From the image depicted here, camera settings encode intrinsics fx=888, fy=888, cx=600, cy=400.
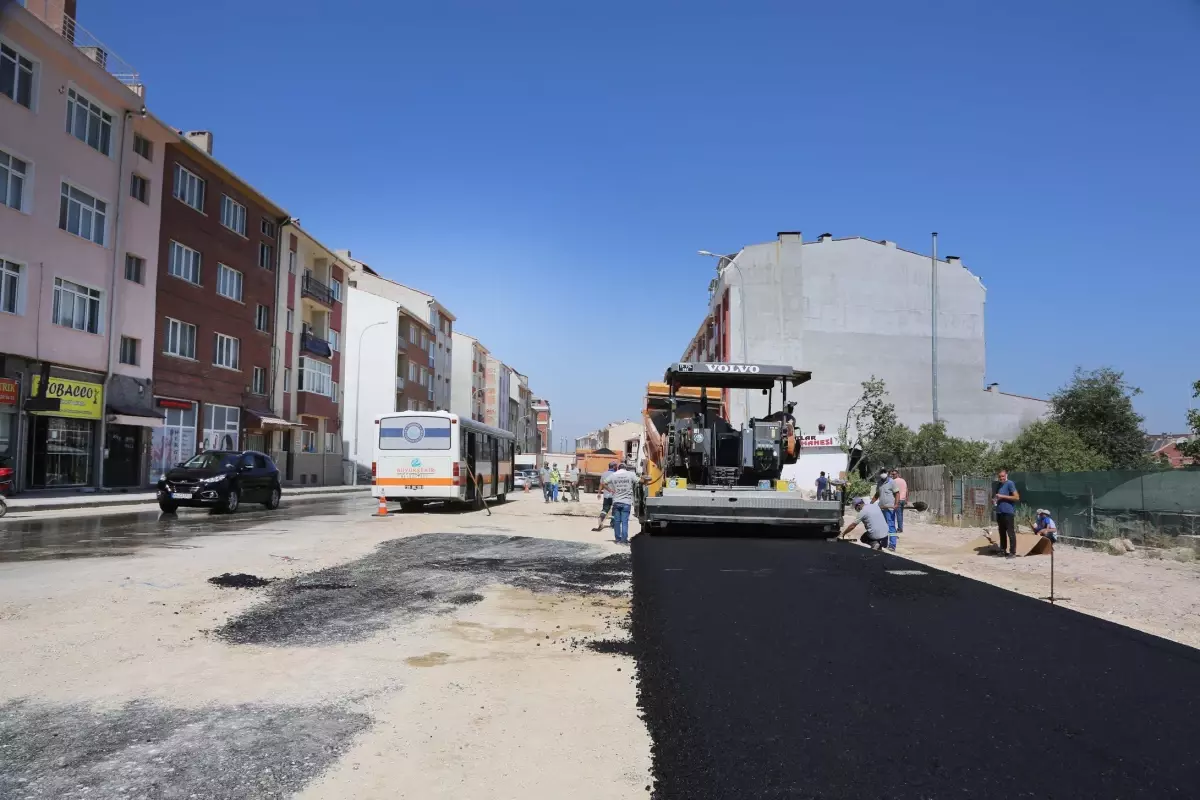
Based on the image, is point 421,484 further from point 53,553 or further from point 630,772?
point 630,772

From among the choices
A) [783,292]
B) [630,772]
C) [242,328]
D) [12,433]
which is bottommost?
[630,772]

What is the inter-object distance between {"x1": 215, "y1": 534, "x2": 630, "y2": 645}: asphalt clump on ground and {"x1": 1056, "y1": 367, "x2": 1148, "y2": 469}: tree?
34.4 meters

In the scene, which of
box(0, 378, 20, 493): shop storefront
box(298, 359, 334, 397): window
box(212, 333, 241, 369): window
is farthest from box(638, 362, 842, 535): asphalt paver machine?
box(298, 359, 334, 397): window

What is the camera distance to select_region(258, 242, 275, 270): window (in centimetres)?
4141

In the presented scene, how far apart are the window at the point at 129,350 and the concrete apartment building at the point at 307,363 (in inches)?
358

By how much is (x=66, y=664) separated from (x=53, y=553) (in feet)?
23.4

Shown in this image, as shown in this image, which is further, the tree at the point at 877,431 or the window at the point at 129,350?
the tree at the point at 877,431

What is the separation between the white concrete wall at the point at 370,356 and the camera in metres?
60.4

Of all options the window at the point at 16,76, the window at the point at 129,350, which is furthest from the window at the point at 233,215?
the window at the point at 16,76

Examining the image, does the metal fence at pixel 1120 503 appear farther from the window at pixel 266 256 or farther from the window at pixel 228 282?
the window at pixel 266 256

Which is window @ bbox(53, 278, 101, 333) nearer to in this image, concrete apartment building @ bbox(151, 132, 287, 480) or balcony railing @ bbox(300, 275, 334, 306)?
concrete apartment building @ bbox(151, 132, 287, 480)

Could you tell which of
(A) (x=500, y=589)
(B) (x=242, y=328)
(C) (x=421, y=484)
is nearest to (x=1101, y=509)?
(A) (x=500, y=589)

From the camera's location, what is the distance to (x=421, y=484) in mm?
23109

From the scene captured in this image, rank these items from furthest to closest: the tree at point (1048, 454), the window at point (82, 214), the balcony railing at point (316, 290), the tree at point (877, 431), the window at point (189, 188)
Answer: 1. the balcony railing at point (316, 290)
2. the tree at point (877, 431)
3. the window at point (189, 188)
4. the tree at point (1048, 454)
5. the window at point (82, 214)
